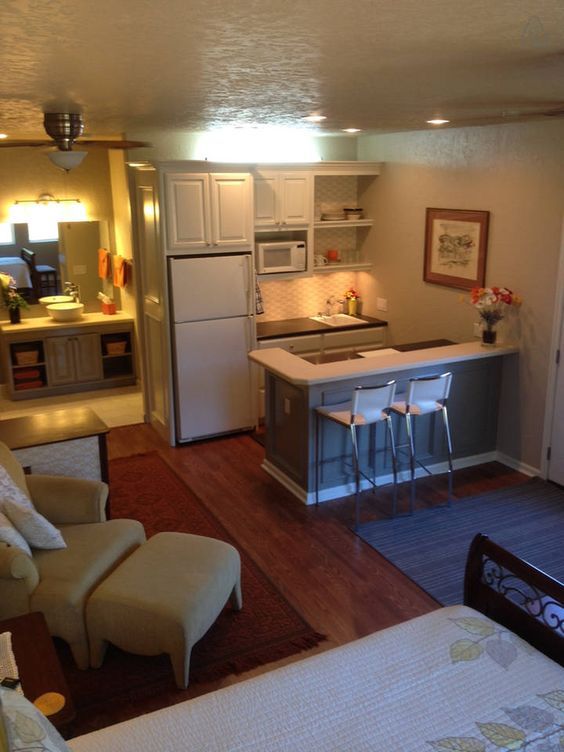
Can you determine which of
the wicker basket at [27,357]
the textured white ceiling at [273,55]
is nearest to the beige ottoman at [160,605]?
the textured white ceiling at [273,55]

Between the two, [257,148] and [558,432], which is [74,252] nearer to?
[257,148]

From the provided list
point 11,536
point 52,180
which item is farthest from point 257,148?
point 11,536

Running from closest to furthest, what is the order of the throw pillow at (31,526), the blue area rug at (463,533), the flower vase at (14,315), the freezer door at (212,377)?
the throw pillow at (31,526) → the blue area rug at (463,533) → the freezer door at (212,377) → the flower vase at (14,315)

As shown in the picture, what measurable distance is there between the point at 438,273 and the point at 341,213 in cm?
140

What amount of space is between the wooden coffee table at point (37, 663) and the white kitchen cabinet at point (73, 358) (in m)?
5.08

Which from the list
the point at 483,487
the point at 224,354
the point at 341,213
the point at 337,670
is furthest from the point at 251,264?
the point at 337,670

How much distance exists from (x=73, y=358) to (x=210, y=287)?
2.47 meters

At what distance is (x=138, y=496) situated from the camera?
510 cm

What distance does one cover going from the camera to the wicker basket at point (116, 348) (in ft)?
25.3

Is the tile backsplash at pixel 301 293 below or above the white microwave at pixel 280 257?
below

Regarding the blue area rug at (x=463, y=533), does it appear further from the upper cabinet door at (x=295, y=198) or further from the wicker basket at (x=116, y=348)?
the wicker basket at (x=116, y=348)

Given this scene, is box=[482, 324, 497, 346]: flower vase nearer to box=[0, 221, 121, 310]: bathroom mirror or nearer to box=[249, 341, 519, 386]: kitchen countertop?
box=[249, 341, 519, 386]: kitchen countertop

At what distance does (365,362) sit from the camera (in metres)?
5.11

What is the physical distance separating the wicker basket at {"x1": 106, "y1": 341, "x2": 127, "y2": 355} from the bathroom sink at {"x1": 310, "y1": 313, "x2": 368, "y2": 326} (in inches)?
88.3
